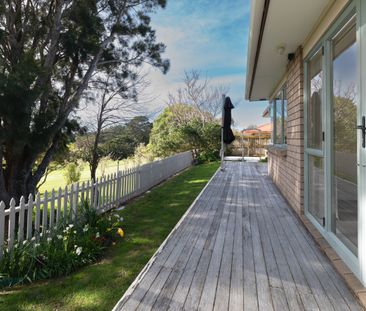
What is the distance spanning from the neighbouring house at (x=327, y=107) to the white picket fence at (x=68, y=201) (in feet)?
11.0

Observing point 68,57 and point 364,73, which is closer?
point 364,73

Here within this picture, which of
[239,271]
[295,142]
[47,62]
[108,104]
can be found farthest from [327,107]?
[108,104]

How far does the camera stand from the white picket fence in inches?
122

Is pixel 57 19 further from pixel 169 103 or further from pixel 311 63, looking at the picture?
pixel 169 103

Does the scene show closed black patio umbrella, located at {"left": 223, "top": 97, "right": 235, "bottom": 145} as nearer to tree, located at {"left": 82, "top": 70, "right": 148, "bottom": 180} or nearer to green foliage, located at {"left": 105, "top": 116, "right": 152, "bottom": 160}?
green foliage, located at {"left": 105, "top": 116, "right": 152, "bottom": 160}

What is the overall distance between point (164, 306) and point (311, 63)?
3817 millimetres

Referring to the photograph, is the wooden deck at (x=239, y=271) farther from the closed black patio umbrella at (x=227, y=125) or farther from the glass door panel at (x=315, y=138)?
the closed black patio umbrella at (x=227, y=125)

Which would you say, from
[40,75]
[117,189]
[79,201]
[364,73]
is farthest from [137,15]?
[364,73]

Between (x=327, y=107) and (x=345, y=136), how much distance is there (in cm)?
55

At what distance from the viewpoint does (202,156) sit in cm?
1666

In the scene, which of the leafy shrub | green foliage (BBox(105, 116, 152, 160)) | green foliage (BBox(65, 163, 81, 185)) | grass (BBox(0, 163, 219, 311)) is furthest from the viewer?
green foliage (BBox(65, 163, 81, 185))

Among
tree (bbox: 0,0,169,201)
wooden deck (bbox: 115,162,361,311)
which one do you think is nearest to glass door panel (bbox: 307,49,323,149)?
wooden deck (bbox: 115,162,361,311)

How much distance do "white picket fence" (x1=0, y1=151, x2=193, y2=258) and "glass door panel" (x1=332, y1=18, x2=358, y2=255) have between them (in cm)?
336

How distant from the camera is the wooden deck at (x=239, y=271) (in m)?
2.09
